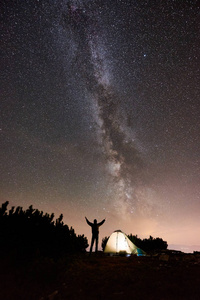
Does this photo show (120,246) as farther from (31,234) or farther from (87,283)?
(87,283)

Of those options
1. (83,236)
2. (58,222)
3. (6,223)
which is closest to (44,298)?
(6,223)

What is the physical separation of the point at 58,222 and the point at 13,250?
5.13 m

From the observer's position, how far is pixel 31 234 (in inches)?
329

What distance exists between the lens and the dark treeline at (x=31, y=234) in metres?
6.86

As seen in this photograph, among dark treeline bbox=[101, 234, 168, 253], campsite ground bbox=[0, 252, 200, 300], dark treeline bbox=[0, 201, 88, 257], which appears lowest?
campsite ground bbox=[0, 252, 200, 300]

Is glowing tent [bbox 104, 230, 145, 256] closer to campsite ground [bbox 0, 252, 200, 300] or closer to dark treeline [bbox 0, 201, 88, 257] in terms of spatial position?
dark treeline [bbox 0, 201, 88, 257]

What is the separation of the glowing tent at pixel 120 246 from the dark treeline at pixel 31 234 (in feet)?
10.3

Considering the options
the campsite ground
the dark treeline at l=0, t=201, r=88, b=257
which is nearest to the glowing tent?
the dark treeline at l=0, t=201, r=88, b=257

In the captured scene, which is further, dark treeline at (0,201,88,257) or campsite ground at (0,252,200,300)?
dark treeline at (0,201,88,257)

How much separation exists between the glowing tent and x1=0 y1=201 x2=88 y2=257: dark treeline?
3136 millimetres

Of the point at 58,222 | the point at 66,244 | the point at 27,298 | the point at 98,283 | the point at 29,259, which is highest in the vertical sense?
the point at 58,222

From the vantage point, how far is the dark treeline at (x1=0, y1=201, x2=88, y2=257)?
6.86 meters

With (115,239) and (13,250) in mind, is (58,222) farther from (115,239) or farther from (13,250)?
(13,250)

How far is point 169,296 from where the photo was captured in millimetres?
4199
